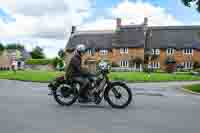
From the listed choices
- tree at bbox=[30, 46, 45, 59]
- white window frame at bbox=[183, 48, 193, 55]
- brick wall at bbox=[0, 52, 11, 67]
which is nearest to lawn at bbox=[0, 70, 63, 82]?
white window frame at bbox=[183, 48, 193, 55]

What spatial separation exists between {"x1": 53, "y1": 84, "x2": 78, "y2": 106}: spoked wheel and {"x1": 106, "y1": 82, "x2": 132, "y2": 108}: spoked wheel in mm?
1044

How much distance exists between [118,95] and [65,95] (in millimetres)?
1622

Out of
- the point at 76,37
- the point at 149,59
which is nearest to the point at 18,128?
the point at 149,59

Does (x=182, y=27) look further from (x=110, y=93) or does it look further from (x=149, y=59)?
(x=110, y=93)

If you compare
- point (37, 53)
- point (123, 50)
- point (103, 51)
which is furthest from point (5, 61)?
point (37, 53)

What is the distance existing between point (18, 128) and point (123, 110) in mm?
3243

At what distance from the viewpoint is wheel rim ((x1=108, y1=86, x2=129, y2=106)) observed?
8.78m

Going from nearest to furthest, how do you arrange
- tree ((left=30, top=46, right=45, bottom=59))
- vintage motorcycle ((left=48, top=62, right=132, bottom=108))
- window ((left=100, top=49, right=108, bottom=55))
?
vintage motorcycle ((left=48, top=62, right=132, bottom=108))
window ((left=100, top=49, right=108, bottom=55))
tree ((left=30, top=46, right=45, bottom=59))

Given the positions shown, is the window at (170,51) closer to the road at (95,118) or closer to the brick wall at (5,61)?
the brick wall at (5,61)

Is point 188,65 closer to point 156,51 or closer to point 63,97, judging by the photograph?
point 156,51

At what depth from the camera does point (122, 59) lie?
63688mm

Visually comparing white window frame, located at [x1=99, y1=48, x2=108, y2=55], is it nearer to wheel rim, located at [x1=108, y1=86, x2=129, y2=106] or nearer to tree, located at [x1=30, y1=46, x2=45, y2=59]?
tree, located at [x1=30, y1=46, x2=45, y2=59]

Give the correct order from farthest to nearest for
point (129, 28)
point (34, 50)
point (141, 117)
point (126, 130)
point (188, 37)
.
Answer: point (34, 50) → point (129, 28) → point (188, 37) → point (141, 117) → point (126, 130)

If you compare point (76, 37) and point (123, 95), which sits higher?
point (76, 37)
